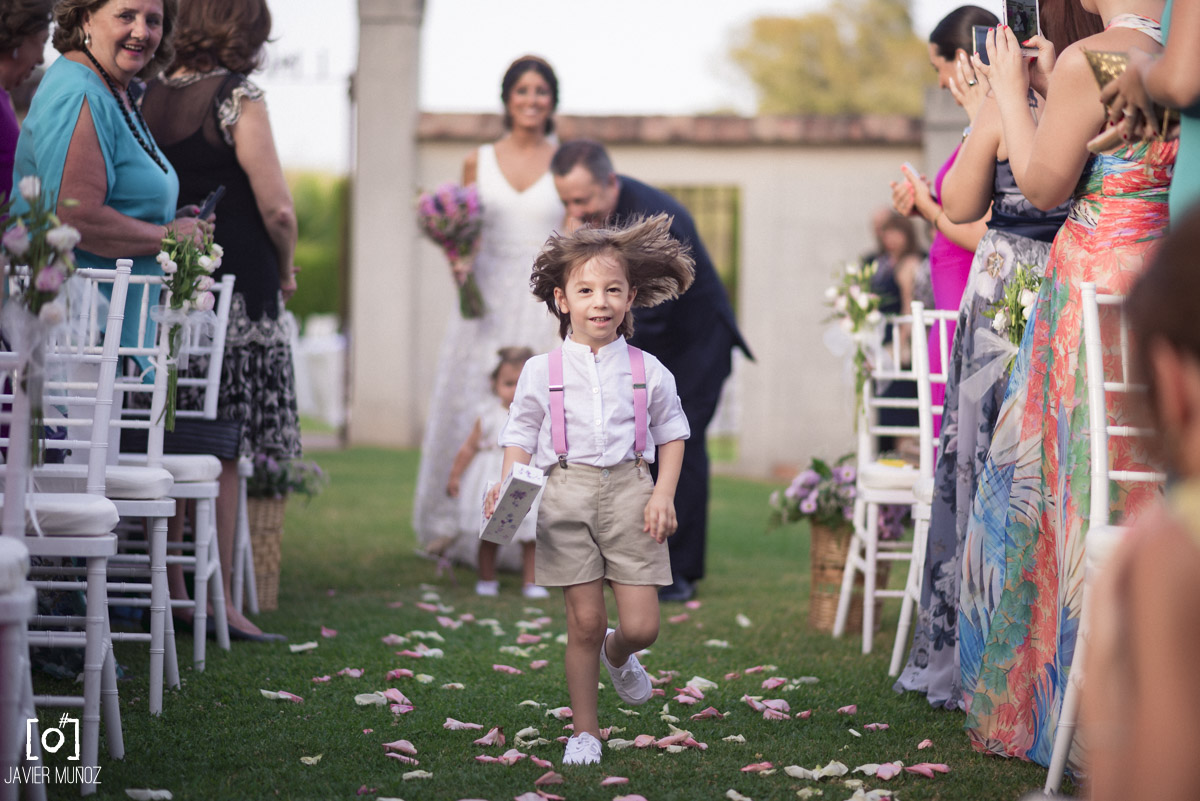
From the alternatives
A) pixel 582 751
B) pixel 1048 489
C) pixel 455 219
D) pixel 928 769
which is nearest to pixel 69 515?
pixel 582 751

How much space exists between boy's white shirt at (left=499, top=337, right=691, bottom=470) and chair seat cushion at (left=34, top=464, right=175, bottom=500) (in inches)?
35.7

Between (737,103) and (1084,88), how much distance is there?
113ft

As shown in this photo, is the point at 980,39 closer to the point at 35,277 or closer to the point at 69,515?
the point at 35,277

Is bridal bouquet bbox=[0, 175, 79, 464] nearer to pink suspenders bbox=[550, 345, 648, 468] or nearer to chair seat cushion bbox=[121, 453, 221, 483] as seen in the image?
pink suspenders bbox=[550, 345, 648, 468]

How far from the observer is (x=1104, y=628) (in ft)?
4.15

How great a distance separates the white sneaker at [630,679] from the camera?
10.6ft

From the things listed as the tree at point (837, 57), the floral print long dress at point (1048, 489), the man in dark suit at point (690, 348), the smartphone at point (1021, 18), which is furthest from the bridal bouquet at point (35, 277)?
the tree at point (837, 57)

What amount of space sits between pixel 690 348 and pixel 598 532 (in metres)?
2.48

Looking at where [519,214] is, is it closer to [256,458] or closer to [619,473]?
[256,458]

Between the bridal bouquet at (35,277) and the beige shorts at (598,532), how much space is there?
1234mm

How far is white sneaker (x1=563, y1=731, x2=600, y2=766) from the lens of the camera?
9.65ft

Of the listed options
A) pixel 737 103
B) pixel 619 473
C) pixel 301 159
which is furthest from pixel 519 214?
pixel 737 103

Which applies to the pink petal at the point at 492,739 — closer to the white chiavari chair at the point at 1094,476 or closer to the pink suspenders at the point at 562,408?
the pink suspenders at the point at 562,408

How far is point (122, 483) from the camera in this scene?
314cm
